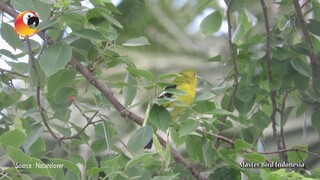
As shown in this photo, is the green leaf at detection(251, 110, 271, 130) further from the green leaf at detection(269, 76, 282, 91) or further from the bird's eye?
the bird's eye

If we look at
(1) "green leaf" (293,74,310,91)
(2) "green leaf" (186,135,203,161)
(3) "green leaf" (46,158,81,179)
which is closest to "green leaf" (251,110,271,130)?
(1) "green leaf" (293,74,310,91)

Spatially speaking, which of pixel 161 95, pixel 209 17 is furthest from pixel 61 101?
pixel 209 17

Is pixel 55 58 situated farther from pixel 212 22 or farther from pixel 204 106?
pixel 212 22

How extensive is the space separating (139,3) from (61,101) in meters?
0.43

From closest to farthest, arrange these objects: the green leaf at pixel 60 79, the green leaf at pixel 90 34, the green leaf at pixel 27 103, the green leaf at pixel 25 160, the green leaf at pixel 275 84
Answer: the green leaf at pixel 25 160, the green leaf at pixel 90 34, the green leaf at pixel 60 79, the green leaf at pixel 27 103, the green leaf at pixel 275 84

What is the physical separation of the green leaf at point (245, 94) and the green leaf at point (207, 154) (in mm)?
378

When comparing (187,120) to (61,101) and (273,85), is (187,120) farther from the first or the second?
(273,85)

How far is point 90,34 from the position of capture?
102cm

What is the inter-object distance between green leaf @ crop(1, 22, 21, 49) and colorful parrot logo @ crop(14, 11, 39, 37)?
0.03m

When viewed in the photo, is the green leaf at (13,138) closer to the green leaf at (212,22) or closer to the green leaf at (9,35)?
the green leaf at (9,35)

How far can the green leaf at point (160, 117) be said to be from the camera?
0.99 m

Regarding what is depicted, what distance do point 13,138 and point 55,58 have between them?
0.16 m

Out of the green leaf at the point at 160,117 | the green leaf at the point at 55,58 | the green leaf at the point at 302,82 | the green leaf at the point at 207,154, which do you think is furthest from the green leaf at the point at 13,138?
the green leaf at the point at 302,82

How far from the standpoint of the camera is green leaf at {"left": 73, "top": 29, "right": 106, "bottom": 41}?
3.35 ft
